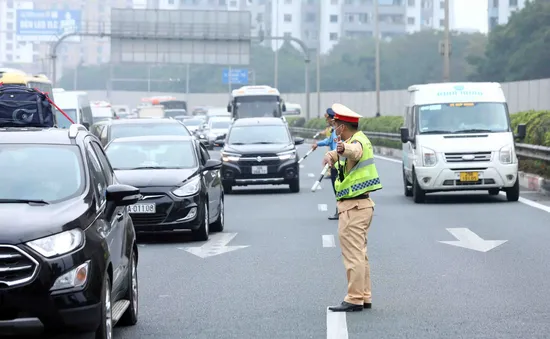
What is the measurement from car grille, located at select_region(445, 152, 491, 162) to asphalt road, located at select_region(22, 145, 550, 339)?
7.48ft

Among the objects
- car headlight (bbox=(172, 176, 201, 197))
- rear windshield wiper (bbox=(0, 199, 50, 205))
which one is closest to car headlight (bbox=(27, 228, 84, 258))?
rear windshield wiper (bbox=(0, 199, 50, 205))

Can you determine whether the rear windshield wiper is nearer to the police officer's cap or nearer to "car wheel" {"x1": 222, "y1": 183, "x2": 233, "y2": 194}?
the police officer's cap

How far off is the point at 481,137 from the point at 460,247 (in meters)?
8.74

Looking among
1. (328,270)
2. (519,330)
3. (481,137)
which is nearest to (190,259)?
(328,270)

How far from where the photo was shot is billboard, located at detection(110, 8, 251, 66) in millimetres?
75688

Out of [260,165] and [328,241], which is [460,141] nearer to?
[260,165]

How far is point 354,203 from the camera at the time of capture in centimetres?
1062

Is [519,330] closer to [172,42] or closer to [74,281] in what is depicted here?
[74,281]

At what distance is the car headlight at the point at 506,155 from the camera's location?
24031 mm

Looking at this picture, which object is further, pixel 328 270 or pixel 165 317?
pixel 328 270

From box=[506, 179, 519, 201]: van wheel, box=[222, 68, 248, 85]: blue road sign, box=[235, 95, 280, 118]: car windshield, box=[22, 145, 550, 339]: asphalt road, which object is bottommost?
box=[22, 145, 550, 339]: asphalt road

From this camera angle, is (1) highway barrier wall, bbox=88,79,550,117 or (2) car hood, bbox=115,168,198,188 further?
(1) highway barrier wall, bbox=88,79,550,117

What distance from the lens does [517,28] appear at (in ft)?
290

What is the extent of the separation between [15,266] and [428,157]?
17.3 metres
